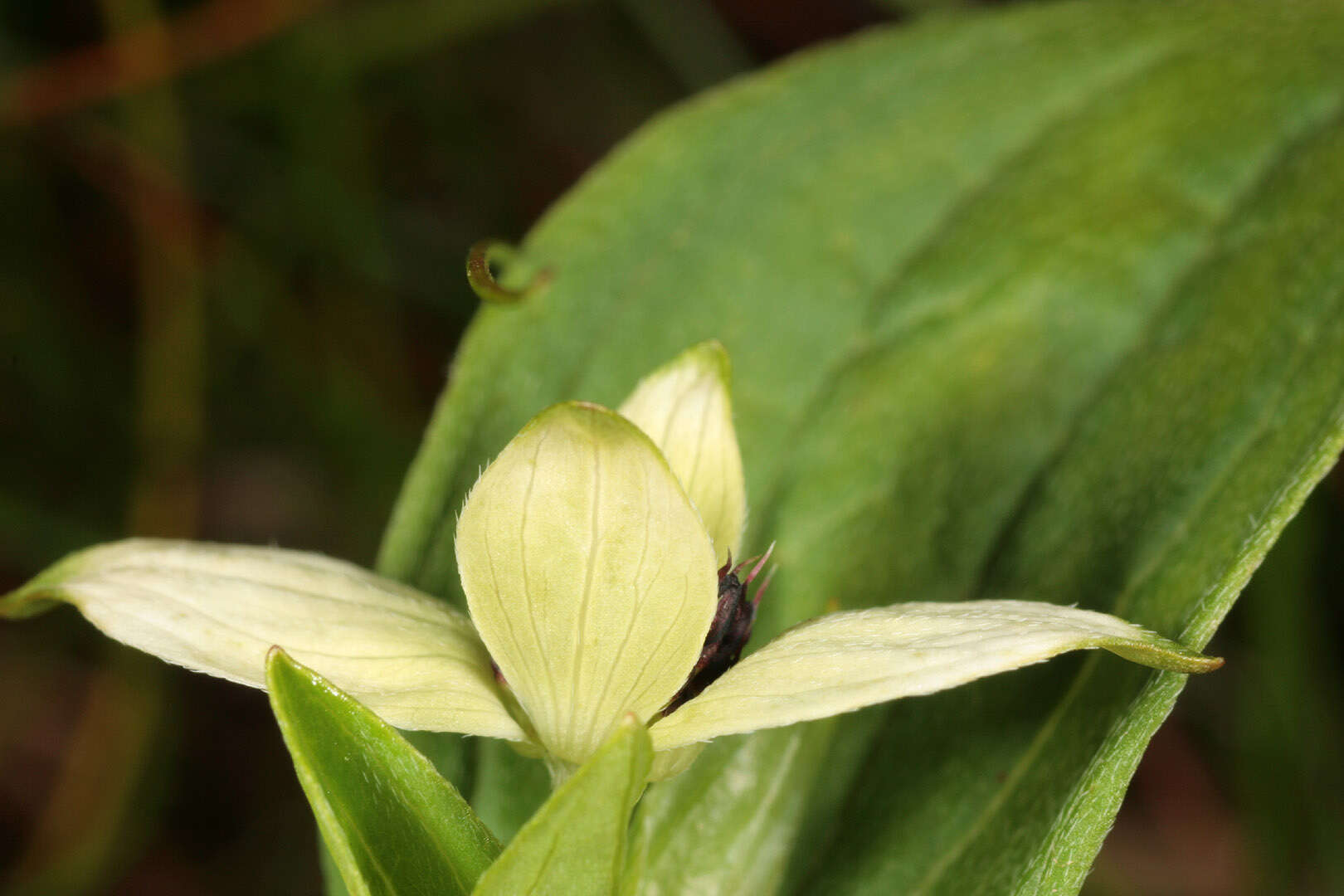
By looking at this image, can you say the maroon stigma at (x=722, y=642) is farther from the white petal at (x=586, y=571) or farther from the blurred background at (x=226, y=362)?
the blurred background at (x=226, y=362)

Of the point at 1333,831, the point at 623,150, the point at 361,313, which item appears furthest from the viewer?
the point at 361,313

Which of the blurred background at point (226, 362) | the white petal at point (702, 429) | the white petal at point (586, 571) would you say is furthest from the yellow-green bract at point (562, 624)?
the blurred background at point (226, 362)

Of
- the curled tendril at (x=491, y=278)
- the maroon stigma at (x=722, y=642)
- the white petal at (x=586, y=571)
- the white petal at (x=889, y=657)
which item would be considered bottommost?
the white petal at (x=889, y=657)

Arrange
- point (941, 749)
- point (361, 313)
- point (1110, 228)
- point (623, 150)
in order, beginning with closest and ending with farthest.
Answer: point (941, 749) → point (1110, 228) → point (623, 150) → point (361, 313)

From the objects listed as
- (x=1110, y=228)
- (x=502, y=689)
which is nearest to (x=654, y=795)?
(x=502, y=689)

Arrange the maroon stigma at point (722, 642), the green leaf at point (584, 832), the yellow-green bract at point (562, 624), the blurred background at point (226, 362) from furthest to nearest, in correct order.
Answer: the blurred background at point (226, 362) < the maroon stigma at point (722, 642) < the yellow-green bract at point (562, 624) < the green leaf at point (584, 832)

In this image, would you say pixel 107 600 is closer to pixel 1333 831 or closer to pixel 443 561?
pixel 443 561

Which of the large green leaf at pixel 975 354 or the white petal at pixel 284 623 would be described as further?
the large green leaf at pixel 975 354

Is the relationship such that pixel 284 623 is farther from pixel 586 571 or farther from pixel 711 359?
pixel 711 359
